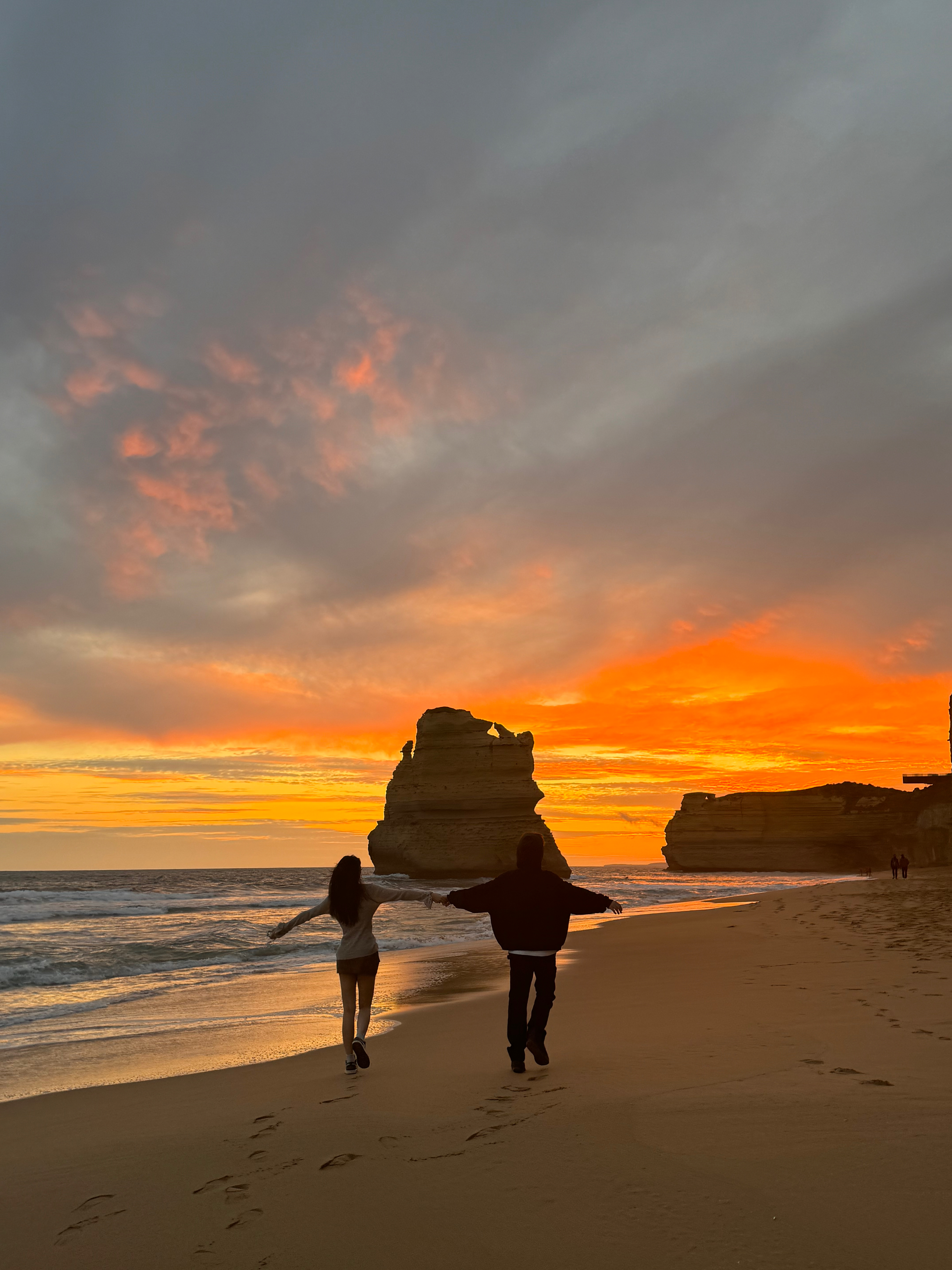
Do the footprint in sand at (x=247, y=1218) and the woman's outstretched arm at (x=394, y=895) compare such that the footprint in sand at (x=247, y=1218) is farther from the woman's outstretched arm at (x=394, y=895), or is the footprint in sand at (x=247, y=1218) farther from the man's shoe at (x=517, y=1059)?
the woman's outstretched arm at (x=394, y=895)

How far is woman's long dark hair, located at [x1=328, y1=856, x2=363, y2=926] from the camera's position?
7.48 metres

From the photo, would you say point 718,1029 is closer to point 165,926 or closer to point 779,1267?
point 779,1267

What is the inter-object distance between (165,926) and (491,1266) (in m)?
28.4

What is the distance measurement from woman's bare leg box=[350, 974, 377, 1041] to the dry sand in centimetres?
37

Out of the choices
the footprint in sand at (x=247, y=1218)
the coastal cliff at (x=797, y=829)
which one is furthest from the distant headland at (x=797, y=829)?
the footprint in sand at (x=247, y=1218)

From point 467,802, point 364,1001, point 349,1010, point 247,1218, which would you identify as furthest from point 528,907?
point 467,802

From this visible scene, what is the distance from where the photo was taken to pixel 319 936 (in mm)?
24219

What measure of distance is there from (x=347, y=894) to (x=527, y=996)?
1.87 metres

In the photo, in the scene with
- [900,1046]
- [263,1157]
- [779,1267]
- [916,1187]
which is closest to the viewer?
[779,1267]

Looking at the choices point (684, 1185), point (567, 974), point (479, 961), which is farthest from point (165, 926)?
point (684, 1185)

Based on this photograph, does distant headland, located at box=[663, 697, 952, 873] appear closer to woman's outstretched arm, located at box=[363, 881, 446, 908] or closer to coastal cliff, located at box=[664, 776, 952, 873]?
coastal cliff, located at box=[664, 776, 952, 873]

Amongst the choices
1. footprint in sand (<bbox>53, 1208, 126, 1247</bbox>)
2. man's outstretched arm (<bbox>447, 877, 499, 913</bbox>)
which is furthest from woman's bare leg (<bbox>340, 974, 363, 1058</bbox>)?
footprint in sand (<bbox>53, 1208, 126, 1247</bbox>)

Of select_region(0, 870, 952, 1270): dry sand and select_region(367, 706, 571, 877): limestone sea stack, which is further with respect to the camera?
select_region(367, 706, 571, 877): limestone sea stack

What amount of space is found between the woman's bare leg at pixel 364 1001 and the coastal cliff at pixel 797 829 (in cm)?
8477
